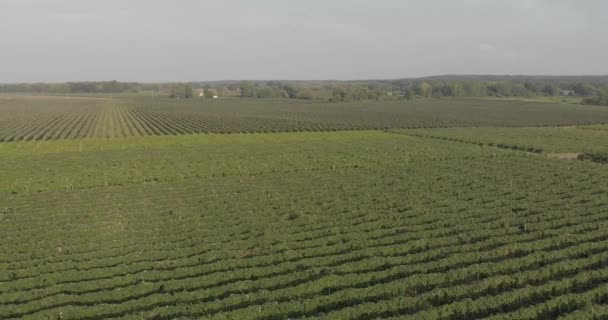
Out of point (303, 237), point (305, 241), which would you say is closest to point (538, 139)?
point (303, 237)

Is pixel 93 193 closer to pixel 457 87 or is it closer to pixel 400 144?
pixel 400 144

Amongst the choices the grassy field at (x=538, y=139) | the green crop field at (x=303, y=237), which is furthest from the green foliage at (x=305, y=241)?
the grassy field at (x=538, y=139)

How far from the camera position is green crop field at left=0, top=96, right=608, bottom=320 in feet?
41.1

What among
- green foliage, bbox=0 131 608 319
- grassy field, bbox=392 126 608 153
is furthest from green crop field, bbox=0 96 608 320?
grassy field, bbox=392 126 608 153

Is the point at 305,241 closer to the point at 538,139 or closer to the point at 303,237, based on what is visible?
the point at 303,237

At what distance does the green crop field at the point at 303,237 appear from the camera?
41.1 feet

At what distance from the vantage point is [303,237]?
18344 millimetres

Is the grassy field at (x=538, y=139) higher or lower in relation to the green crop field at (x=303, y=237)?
higher

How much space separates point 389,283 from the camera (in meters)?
13.4

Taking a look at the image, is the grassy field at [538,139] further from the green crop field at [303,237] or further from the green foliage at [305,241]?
the green foliage at [305,241]

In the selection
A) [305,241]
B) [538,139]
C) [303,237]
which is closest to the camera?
[305,241]

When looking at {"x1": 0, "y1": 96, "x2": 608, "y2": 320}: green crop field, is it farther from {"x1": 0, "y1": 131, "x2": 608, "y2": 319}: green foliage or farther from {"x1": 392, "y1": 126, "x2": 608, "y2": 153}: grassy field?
{"x1": 392, "y1": 126, "x2": 608, "y2": 153}: grassy field

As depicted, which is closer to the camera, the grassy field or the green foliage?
the green foliage

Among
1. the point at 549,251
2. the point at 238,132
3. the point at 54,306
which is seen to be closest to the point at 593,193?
the point at 549,251
